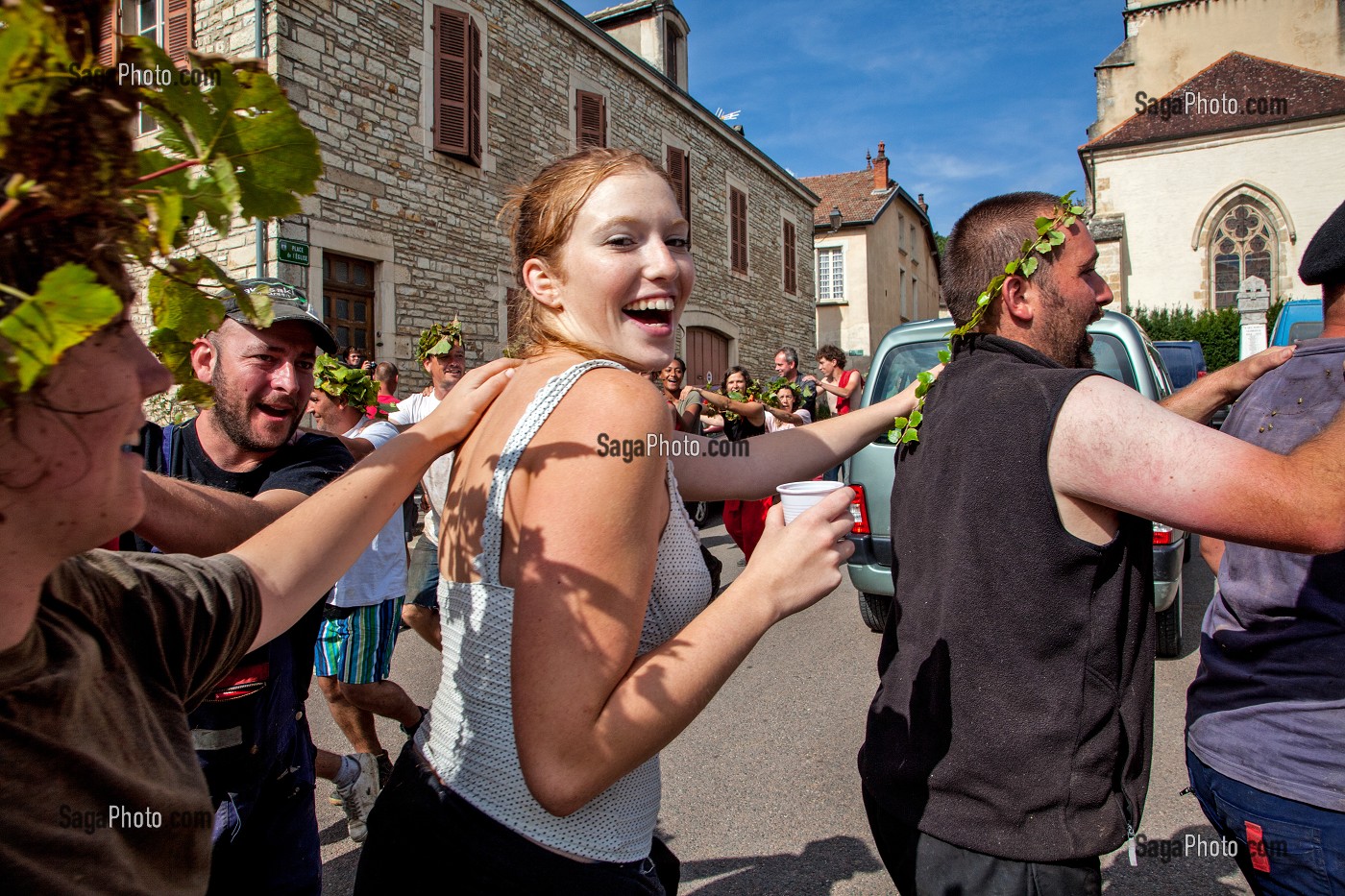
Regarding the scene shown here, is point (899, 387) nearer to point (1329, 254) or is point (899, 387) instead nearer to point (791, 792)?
point (791, 792)

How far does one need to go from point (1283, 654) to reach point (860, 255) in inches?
1120

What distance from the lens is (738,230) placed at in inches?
784

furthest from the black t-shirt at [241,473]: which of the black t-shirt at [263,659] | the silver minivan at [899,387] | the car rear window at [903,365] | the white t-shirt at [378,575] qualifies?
the car rear window at [903,365]

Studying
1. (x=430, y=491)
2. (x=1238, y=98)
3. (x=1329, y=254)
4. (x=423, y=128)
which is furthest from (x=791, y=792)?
(x=1238, y=98)

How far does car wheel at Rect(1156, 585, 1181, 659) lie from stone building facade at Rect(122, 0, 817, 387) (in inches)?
316

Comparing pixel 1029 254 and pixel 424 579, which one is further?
pixel 424 579

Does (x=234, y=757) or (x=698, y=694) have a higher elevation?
(x=698, y=694)

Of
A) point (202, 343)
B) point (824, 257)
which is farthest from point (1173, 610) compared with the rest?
point (824, 257)

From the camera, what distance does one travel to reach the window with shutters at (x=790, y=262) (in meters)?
22.6

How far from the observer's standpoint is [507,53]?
12430mm

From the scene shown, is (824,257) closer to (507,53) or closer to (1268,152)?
(1268,152)

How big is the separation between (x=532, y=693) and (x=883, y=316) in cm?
3116

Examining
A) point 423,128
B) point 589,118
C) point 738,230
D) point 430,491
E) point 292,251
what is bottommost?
point 430,491

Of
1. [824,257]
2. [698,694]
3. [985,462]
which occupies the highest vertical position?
[824,257]
